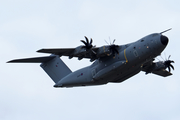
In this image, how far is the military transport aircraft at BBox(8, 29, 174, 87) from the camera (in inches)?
965

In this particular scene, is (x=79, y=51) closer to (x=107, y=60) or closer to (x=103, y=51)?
(x=103, y=51)

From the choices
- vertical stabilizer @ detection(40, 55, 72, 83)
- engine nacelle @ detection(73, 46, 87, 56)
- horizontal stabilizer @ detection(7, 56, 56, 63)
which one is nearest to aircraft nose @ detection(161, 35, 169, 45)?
engine nacelle @ detection(73, 46, 87, 56)

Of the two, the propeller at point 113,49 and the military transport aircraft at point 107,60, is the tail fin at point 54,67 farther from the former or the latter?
the propeller at point 113,49

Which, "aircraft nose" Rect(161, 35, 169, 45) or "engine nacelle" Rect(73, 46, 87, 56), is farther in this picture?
"engine nacelle" Rect(73, 46, 87, 56)

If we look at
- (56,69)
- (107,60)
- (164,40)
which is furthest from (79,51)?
(164,40)

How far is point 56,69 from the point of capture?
29.5 metres

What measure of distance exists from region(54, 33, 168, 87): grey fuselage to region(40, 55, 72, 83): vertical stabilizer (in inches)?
27.7

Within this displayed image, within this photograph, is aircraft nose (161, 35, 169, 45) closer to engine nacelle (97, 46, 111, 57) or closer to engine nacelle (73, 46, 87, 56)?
engine nacelle (97, 46, 111, 57)

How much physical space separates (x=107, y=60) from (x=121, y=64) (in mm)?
1516

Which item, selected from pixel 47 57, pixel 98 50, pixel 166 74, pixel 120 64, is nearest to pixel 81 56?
pixel 98 50

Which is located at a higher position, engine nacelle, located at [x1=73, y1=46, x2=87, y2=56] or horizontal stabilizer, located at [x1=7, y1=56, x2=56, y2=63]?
horizontal stabilizer, located at [x1=7, y1=56, x2=56, y2=63]

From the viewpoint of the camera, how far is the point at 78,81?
91.1ft

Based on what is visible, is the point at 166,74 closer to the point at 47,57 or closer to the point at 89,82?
the point at 89,82

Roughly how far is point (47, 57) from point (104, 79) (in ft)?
19.6
